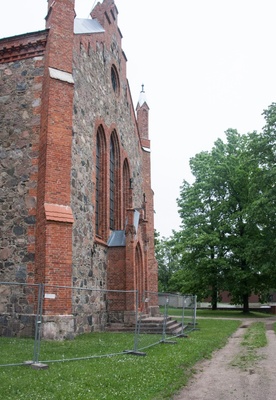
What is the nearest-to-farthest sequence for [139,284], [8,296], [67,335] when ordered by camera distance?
[67,335]
[8,296]
[139,284]

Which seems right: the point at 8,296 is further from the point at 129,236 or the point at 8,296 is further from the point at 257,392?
the point at 257,392

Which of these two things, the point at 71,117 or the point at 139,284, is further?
the point at 139,284

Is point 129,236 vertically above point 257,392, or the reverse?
point 129,236

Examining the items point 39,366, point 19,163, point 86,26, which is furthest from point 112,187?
point 39,366

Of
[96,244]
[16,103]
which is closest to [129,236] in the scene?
[96,244]

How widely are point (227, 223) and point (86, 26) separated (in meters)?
18.7

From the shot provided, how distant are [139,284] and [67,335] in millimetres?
7192

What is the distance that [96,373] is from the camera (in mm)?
7457

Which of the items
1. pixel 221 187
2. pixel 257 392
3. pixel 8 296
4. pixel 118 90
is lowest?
pixel 257 392

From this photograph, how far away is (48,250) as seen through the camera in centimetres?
1184

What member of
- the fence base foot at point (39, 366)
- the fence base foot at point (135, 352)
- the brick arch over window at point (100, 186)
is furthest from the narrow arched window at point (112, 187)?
the fence base foot at point (39, 366)

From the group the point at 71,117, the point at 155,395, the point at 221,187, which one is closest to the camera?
the point at 155,395

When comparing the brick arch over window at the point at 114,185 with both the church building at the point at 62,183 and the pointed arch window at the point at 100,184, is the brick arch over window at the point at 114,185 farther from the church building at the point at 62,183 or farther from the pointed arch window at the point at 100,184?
the pointed arch window at the point at 100,184

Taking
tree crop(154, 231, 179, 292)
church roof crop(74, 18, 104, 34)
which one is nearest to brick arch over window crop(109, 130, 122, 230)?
church roof crop(74, 18, 104, 34)
